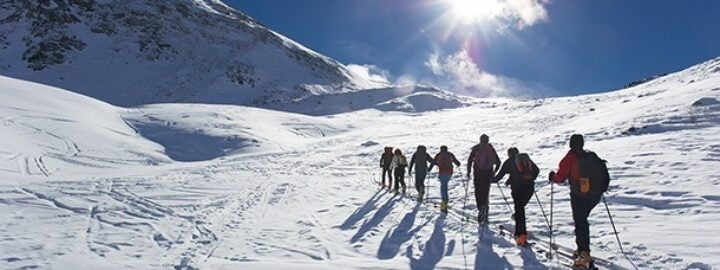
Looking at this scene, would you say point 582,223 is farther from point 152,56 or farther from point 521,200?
point 152,56

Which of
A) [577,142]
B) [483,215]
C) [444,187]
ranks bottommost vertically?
[483,215]

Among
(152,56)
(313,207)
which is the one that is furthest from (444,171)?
(152,56)

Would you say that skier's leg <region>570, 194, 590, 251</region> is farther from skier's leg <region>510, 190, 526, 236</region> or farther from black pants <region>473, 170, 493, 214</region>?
black pants <region>473, 170, 493, 214</region>

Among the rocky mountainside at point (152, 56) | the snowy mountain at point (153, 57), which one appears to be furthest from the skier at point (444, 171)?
the rocky mountainside at point (152, 56)

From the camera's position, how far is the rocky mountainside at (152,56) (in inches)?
3061

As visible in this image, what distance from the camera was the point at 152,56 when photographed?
9100 cm

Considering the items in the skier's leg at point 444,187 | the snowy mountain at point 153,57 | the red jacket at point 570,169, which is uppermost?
the snowy mountain at point 153,57

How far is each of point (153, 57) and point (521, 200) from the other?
92516mm

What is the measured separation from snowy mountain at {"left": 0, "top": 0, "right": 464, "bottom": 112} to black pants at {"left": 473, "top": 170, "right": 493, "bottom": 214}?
62984 millimetres

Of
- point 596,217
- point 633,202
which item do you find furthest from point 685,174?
point 596,217

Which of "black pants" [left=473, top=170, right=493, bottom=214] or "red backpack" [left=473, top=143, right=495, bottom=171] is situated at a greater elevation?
"red backpack" [left=473, top=143, right=495, bottom=171]

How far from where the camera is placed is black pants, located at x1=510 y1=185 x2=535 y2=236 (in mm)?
8227

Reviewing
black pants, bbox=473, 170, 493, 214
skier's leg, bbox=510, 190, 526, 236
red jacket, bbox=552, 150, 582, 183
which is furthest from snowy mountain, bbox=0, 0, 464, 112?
red jacket, bbox=552, 150, 582, 183

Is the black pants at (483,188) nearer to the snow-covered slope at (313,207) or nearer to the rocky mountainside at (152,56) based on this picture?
the snow-covered slope at (313,207)
